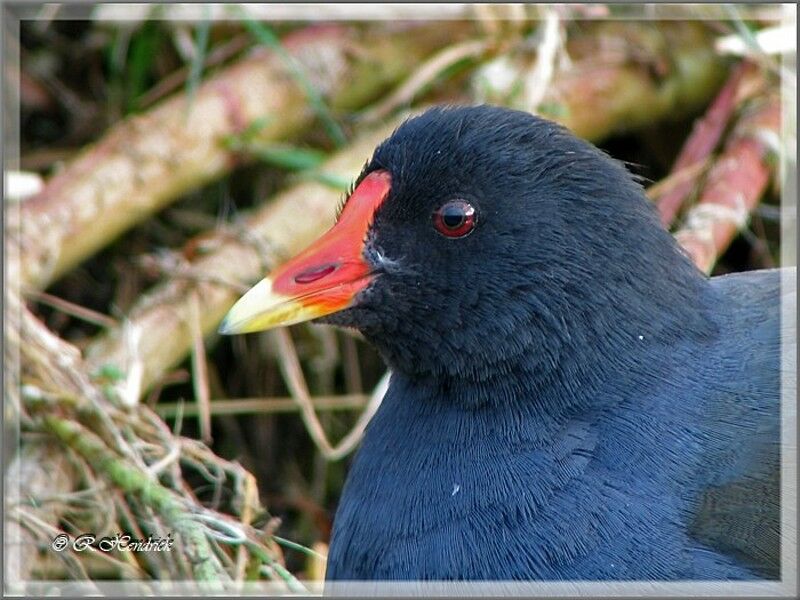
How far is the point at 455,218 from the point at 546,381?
0.38m

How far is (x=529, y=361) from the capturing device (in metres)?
2.57

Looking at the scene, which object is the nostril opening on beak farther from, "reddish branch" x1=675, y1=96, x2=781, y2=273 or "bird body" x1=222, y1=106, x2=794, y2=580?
"reddish branch" x1=675, y1=96, x2=781, y2=273

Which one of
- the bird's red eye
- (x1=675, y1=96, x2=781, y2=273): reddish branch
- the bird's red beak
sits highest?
(x1=675, y1=96, x2=781, y2=273): reddish branch

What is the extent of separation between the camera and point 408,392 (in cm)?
274

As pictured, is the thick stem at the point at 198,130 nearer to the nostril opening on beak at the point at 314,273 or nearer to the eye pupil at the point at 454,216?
the nostril opening on beak at the point at 314,273

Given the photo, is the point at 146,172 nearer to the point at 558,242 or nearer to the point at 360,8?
the point at 360,8

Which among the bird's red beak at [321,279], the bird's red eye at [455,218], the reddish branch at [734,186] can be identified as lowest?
the bird's red beak at [321,279]

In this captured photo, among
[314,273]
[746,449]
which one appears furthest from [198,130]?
[746,449]

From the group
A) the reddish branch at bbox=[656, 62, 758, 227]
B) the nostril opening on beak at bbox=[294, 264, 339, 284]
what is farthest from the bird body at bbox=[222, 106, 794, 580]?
the reddish branch at bbox=[656, 62, 758, 227]

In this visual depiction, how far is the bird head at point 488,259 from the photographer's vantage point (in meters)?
2.57

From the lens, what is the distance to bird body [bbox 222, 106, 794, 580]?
245 centimetres

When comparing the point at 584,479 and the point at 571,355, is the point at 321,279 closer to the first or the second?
the point at 571,355

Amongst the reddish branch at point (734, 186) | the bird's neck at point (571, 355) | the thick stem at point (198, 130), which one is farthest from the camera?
the thick stem at point (198, 130)

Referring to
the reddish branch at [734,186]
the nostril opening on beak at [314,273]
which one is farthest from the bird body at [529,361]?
the reddish branch at [734,186]
